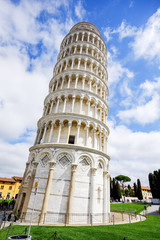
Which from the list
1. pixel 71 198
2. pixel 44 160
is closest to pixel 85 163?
pixel 71 198

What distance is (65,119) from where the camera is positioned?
808 inches

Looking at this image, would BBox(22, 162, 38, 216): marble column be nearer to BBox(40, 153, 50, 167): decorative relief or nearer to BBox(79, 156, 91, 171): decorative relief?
BBox(40, 153, 50, 167): decorative relief

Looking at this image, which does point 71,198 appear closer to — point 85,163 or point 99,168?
point 85,163

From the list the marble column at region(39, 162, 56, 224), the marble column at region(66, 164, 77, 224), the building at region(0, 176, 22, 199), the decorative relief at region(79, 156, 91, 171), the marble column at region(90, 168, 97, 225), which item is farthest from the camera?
the building at region(0, 176, 22, 199)

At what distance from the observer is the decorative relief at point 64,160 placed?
1762 cm

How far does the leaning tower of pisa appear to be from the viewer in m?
15.9

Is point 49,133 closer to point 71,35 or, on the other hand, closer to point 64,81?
point 64,81

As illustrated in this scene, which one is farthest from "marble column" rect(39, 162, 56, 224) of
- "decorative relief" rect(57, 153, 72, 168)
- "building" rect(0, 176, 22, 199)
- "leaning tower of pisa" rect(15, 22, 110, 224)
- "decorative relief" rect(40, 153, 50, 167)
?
"building" rect(0, 176, 22, 199)

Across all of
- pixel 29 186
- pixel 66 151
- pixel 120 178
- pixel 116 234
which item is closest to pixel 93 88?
pixel 66 151

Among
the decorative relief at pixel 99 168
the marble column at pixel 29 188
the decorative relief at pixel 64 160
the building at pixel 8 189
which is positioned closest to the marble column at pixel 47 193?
the decorative relief at pixel 64 160

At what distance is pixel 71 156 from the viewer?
1791cm

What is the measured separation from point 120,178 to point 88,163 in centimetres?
7384

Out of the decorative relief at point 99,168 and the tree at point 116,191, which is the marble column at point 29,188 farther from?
the tree at point 116,191

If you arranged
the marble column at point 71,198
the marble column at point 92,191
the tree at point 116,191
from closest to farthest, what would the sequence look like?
the marble column at point 71,198 → the marble column at point 92,191 → the tree at point 116,191
